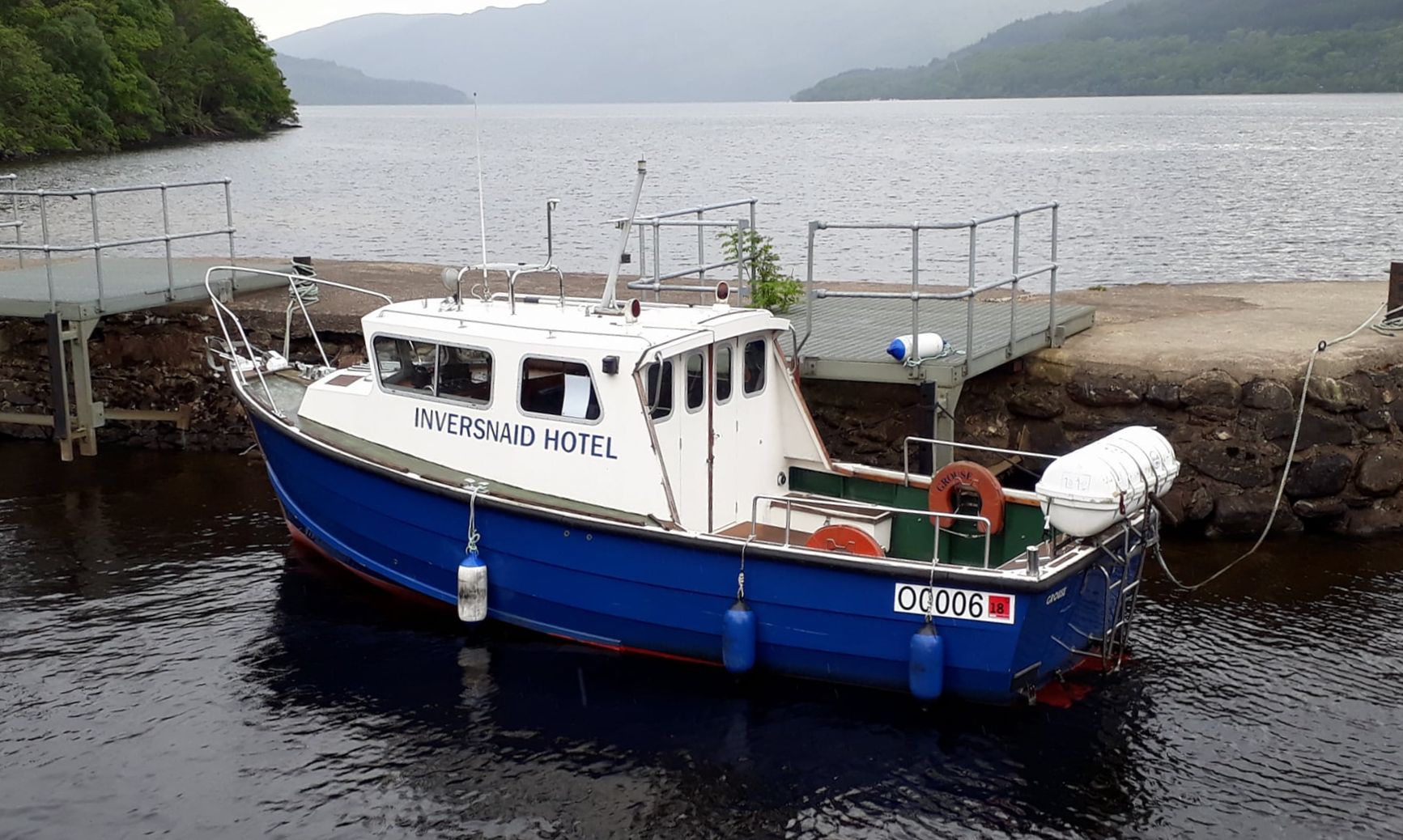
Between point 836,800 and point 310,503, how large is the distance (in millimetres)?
5678

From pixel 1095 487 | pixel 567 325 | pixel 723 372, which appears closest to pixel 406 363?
pixel 567 325

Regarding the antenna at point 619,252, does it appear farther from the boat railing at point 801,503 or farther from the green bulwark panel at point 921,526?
the green bulwark panel at point 921,526

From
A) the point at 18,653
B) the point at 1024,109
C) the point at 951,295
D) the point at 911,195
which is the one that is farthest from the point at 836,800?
the point at 1024,109

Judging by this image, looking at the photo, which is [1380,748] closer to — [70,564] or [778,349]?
[778,349]

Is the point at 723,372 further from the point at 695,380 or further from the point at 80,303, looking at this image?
the point at 80,303

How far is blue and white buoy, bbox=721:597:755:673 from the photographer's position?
10.1 m

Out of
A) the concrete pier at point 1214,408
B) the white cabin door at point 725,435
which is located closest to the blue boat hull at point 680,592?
the white cabin door at point 725,435

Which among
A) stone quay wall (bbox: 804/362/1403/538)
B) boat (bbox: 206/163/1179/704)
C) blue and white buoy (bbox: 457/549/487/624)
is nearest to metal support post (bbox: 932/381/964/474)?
stone quay wall (bbox: 804/362/1403/538)

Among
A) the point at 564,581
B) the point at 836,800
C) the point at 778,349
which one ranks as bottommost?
the point at 836,800

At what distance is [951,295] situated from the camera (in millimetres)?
12219

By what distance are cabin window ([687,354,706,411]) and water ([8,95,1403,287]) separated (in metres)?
19.3

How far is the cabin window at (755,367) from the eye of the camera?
37.4ft

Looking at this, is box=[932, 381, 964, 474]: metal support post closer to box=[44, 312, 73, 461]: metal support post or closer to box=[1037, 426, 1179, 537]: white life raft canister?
box=[1037, 426, 1179, 537]: white life raft canister

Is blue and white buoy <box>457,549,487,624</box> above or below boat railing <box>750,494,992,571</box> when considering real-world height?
below
